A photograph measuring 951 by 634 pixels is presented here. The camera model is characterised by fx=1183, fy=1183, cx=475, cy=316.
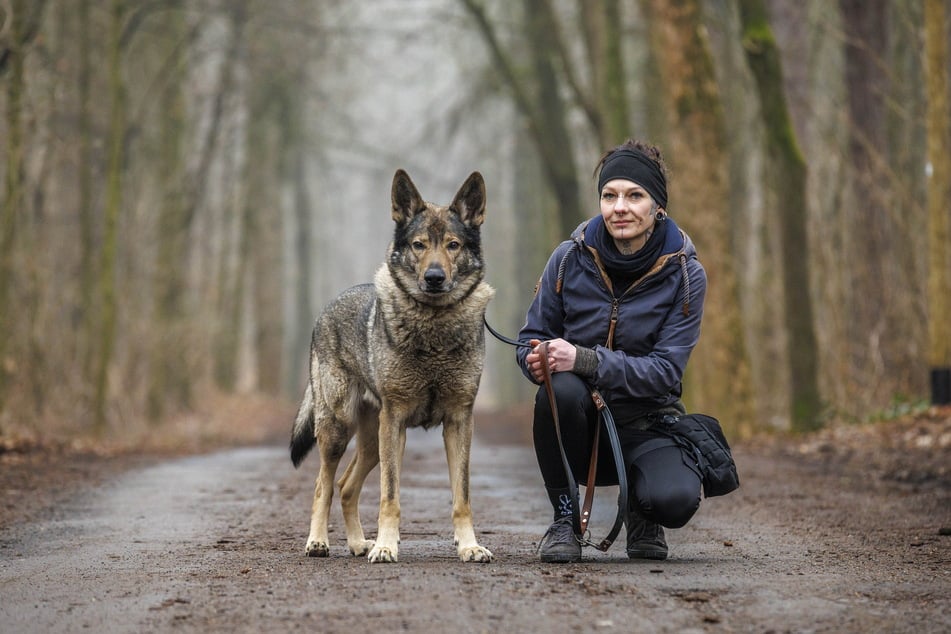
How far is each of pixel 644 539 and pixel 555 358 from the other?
3.51 ft

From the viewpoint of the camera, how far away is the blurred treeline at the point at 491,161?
14211 mm

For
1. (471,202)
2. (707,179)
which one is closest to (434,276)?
(471,202)

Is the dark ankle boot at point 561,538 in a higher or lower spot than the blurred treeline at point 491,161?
lower

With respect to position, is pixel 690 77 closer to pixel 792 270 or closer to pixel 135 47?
pixel 792 270

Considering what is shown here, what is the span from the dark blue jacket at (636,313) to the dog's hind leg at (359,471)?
1155mm

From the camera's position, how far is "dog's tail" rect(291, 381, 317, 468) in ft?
23.4

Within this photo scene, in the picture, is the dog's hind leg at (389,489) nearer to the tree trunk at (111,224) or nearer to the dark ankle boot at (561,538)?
the dark ankle boot at (561,538)

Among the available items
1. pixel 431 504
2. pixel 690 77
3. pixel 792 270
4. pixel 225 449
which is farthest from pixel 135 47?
pixel 431 504

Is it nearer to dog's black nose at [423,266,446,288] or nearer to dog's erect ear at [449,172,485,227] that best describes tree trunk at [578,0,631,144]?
dog's erect ear at [449,172,485,227]

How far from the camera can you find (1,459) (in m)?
11.8

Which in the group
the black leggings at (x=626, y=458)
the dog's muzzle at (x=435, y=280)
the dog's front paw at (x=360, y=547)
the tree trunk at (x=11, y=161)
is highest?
the tree trunk at (x=11, y=161)

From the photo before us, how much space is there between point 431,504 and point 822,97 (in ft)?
75.4

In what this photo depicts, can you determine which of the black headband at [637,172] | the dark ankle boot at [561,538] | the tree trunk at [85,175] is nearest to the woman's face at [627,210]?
the black headband at [637,172]

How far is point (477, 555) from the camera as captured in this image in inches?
231
